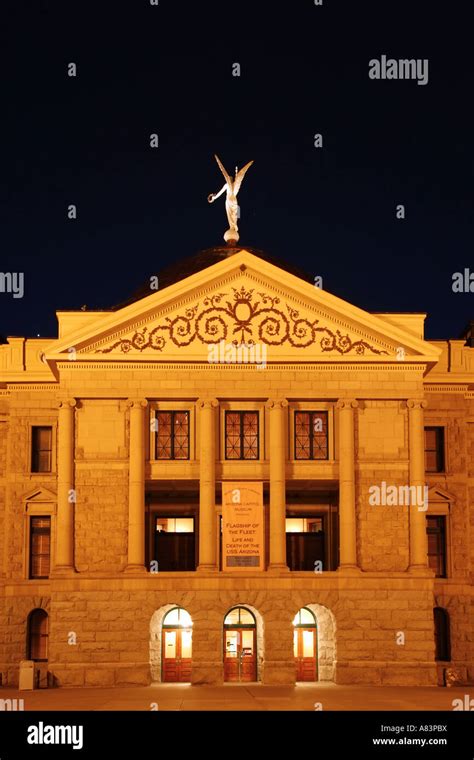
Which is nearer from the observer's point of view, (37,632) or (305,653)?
(305,653)

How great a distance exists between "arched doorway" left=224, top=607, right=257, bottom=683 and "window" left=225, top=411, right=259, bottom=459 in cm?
627

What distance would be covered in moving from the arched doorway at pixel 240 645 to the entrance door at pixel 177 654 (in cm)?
155

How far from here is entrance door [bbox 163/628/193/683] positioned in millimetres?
50469

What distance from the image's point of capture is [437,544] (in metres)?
54.8

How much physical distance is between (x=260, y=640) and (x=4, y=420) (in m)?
15.5

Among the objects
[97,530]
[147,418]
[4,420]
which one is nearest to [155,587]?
[97,530]

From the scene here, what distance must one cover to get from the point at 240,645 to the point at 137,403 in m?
10.7

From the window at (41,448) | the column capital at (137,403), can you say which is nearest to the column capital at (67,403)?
the column capital at (137,403)

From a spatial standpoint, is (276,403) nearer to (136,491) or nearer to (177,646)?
(136,491)

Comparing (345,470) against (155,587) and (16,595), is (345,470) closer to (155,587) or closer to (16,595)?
(155,587)

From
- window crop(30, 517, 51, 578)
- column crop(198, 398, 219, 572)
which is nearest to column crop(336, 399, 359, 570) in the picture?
column crop(198, 398, 219, 572)

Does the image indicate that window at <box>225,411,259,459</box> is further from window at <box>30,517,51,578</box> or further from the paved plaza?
window at <box>30,517,51,578</box>

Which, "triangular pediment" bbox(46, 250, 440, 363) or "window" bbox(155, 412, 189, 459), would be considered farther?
"window" bbox(155, 412, 189, 459)

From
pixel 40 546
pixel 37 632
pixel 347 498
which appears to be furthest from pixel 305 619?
pixel 40 546
